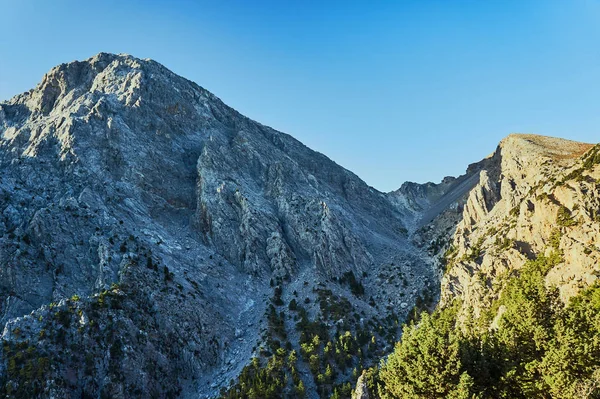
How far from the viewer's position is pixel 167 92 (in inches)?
5851

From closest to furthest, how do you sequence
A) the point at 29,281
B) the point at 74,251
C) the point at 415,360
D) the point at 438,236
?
the point at 415,360, the point at 29,281, the point at 74,251, the point at 438,236

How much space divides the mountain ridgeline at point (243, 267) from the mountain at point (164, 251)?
0.44 metres

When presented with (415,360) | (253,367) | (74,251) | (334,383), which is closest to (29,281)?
(74,251)

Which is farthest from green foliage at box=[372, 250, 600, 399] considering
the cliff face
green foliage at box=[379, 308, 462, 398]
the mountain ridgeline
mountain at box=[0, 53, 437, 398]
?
mountain at box=[0, 53, 437, 398]

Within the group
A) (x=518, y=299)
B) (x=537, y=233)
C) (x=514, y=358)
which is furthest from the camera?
(x=537, y=233)

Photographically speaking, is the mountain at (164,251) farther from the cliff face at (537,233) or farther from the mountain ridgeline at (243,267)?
the cliff face at (537,233)

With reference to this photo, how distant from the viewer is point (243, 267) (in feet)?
348

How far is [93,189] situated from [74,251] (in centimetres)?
2452

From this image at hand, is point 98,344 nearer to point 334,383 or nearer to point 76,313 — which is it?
point 76,313

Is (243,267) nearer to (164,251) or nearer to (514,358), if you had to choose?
(164,251)

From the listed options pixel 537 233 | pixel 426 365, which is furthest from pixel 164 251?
pixel 537 233

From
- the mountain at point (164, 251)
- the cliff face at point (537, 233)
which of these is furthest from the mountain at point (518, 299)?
the mountain at point (164, 251)

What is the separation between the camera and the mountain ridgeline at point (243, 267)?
117ft

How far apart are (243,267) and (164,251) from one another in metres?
21.6
